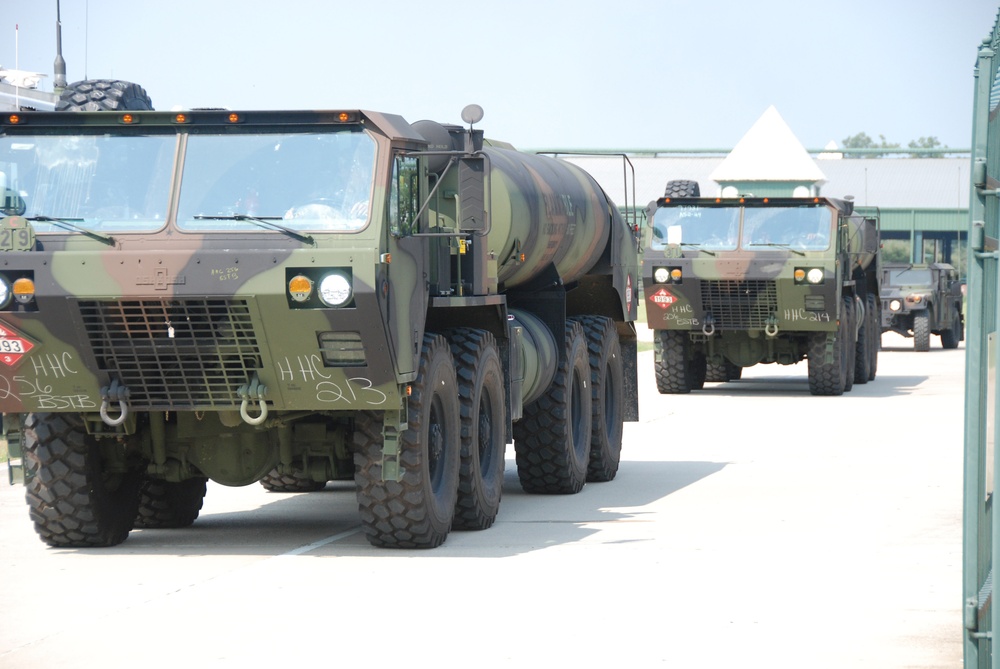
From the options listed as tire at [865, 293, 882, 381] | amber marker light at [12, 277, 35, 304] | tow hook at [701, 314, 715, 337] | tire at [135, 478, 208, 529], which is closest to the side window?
amber marker light at [12, 277, 35, 304]

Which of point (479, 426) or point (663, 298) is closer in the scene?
point (479, 426)

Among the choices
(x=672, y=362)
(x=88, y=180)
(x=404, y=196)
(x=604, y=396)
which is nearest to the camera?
(x=88, y=180)

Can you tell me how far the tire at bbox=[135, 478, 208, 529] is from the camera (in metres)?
10.8

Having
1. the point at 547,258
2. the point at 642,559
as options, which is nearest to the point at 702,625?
the point at 642,559

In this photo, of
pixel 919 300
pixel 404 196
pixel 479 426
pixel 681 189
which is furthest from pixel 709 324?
pixel 919 300

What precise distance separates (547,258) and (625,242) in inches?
92.4

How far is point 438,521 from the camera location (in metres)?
9.76

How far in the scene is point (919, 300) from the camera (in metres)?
35.1

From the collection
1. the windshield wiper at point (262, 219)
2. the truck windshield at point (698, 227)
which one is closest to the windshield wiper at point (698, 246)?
the truck windshield at point (698, 227)

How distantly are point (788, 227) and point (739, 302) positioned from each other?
120cm

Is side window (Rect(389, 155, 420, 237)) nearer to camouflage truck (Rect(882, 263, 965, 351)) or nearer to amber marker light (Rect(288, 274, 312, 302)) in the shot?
amber marker light (Rect(288, 274, 312, 302))

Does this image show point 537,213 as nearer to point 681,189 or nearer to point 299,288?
point 299,288

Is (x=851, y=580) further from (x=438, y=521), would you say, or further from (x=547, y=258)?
(x=547, y=258)

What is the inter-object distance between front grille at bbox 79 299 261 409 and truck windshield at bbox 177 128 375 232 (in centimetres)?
47
